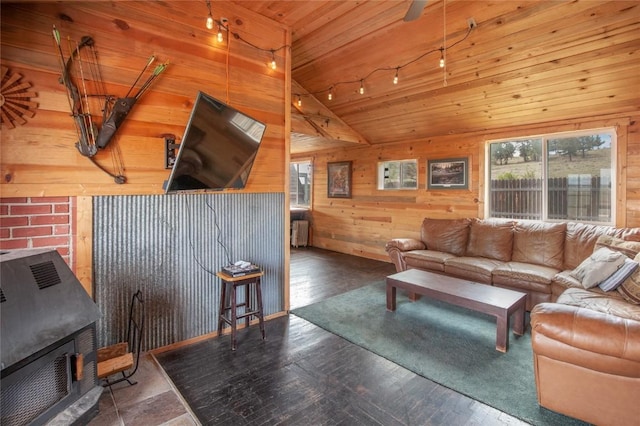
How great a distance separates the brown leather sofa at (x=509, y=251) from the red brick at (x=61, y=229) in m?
3.81

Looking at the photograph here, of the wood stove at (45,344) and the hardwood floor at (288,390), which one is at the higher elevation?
the wood stove at (45,344)

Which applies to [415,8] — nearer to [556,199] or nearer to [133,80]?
[133,80]

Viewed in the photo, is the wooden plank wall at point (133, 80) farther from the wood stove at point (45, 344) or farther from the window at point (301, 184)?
the window at point (301, 184)

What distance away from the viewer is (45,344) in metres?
1.39

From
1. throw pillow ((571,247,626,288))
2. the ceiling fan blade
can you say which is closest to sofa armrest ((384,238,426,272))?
throw pillow ((571,247,626,288))

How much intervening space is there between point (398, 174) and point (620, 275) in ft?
11.9

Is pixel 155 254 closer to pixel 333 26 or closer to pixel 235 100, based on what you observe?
pixel 235 100

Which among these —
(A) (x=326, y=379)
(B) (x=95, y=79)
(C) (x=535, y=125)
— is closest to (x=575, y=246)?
(C) (x=535, y=125)

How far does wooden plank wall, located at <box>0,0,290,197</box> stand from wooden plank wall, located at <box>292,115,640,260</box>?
9.95 ft

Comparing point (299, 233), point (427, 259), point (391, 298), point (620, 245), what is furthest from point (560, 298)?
point (299, 233)

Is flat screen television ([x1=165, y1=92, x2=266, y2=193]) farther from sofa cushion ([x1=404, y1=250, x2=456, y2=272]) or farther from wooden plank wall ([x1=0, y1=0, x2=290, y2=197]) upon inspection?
sofa cushion ([x1=404, y1=250, x2=456, y2=272])

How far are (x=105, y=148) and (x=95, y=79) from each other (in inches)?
19.0

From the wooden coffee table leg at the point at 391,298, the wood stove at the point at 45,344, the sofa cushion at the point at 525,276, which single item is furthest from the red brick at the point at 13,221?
the sofa cushion at the point at 525,276

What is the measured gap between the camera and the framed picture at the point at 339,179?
670 cm
